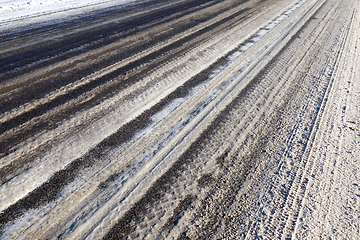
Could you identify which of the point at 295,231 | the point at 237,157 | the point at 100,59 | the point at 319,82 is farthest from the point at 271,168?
the point at 100,59

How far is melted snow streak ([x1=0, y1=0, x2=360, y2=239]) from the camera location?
2.77 meters

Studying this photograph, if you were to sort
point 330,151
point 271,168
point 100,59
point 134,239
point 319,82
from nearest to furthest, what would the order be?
point 134,239 < point 271,168 < point 330,151 < point 319,82 < point 100,59

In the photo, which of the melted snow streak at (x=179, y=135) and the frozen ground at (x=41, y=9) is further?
the frozen ground at (x=41, y=9)

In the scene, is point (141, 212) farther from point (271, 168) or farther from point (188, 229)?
point (271, 168)

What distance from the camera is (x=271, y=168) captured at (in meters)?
3.39

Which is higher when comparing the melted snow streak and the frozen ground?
the melted snow streak

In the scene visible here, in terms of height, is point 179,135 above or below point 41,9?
above

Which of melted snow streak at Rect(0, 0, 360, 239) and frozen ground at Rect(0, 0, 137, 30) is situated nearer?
melted snow streak at Rect(0, 0, 360, 239)

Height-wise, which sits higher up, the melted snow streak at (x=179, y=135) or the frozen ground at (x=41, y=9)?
the melted snow streak at (x=179, y=135)

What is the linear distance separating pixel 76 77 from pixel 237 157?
406cm

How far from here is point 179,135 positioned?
401cm

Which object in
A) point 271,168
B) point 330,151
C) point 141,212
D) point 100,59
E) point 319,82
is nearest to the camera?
point 141,212

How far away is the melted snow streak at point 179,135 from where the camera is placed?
2766 millimetres

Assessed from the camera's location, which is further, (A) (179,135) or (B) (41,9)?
(B) (41,9)
